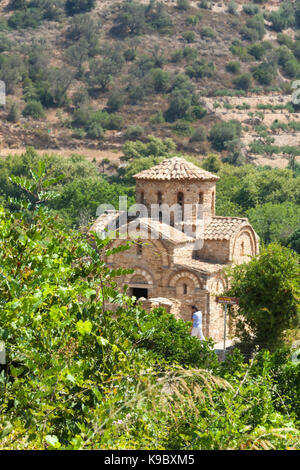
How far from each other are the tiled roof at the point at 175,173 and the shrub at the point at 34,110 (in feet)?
175

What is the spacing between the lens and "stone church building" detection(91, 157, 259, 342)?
18.9 m

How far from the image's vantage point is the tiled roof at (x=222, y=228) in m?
19.8

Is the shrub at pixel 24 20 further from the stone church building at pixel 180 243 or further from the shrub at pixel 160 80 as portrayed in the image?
the stone church building at pixel 180 243

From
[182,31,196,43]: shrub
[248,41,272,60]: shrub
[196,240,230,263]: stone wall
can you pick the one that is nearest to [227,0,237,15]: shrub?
[248,41,272,60]: shrub

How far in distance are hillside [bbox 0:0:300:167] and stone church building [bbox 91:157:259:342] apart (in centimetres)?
4561

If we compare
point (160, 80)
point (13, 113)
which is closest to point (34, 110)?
point (13, 113)

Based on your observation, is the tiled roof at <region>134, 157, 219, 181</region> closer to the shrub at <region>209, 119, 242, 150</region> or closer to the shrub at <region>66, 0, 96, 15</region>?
the shrub at <region>209, 119, 242, 150</region>

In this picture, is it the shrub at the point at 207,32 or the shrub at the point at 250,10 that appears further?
the shrub at the point at 250,10

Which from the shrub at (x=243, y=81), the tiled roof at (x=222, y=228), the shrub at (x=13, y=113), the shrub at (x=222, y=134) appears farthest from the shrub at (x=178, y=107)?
the tiled roof at (x=222, y=228)

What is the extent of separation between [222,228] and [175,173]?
211cm

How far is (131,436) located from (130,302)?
4.58 feet

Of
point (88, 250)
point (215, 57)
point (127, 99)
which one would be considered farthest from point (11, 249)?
point (215, 57)

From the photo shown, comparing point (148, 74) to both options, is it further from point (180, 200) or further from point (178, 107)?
point (180, 200)

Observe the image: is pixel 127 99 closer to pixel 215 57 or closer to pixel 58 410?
pixel 215 57
